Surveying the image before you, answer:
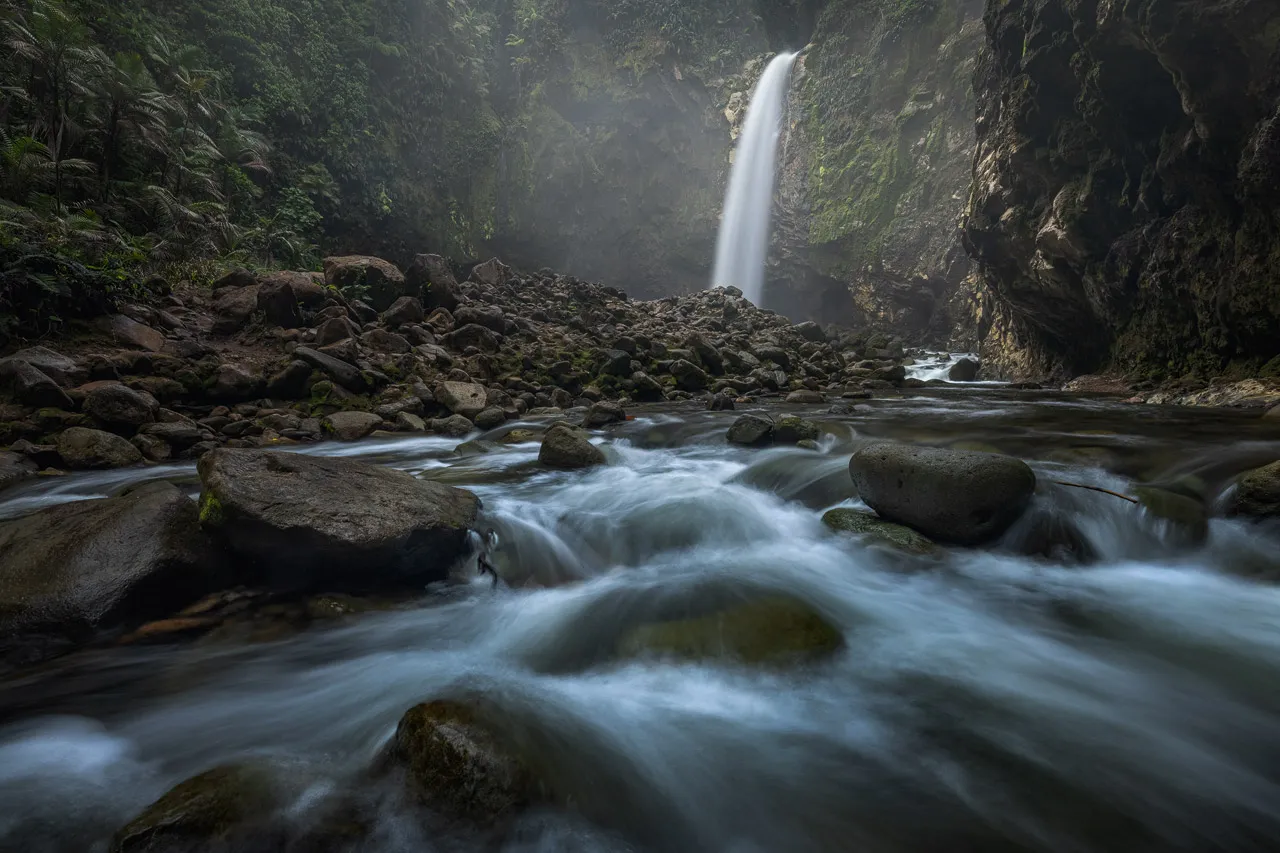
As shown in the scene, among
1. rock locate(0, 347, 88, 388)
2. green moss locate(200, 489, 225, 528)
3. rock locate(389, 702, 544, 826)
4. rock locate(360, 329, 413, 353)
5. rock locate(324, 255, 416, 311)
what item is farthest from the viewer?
rock locate(324, 255, 416, 311)

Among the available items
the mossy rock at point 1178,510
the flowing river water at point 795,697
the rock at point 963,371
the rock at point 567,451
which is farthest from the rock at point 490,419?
the rock at point 963,371

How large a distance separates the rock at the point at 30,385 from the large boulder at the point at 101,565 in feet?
13.0

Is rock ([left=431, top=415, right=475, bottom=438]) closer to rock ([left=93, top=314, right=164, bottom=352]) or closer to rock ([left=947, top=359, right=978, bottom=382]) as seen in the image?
rock ([left=93, top=314, right=164, bottom=352])

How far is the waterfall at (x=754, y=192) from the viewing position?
3069 centimetres

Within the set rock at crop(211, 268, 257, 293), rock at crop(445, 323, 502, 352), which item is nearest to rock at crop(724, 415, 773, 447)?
rock at crop(445, 323, 502, 352)

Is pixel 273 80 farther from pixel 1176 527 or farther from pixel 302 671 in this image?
pixel 1176 527

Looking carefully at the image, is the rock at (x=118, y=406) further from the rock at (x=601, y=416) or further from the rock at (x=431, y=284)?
the rock at (x=431, y=284)

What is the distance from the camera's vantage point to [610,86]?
31.1 meters

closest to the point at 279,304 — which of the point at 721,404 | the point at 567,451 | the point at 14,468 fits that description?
the point at 14,468

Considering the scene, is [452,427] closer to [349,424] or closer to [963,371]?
[349,424]

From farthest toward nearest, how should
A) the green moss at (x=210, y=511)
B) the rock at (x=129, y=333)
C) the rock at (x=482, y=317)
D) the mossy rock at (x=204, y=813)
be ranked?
1. the rock at (x=482, y=317)
2. the rock at (x=129, y=333)
3. the green moss at (x=210, y=511)
4. the mossy rock at (x=204, y=813)

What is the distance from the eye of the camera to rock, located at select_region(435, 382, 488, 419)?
8577 mm

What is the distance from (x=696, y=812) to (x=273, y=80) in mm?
24118

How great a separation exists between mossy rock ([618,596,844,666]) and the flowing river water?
4.2 inches
